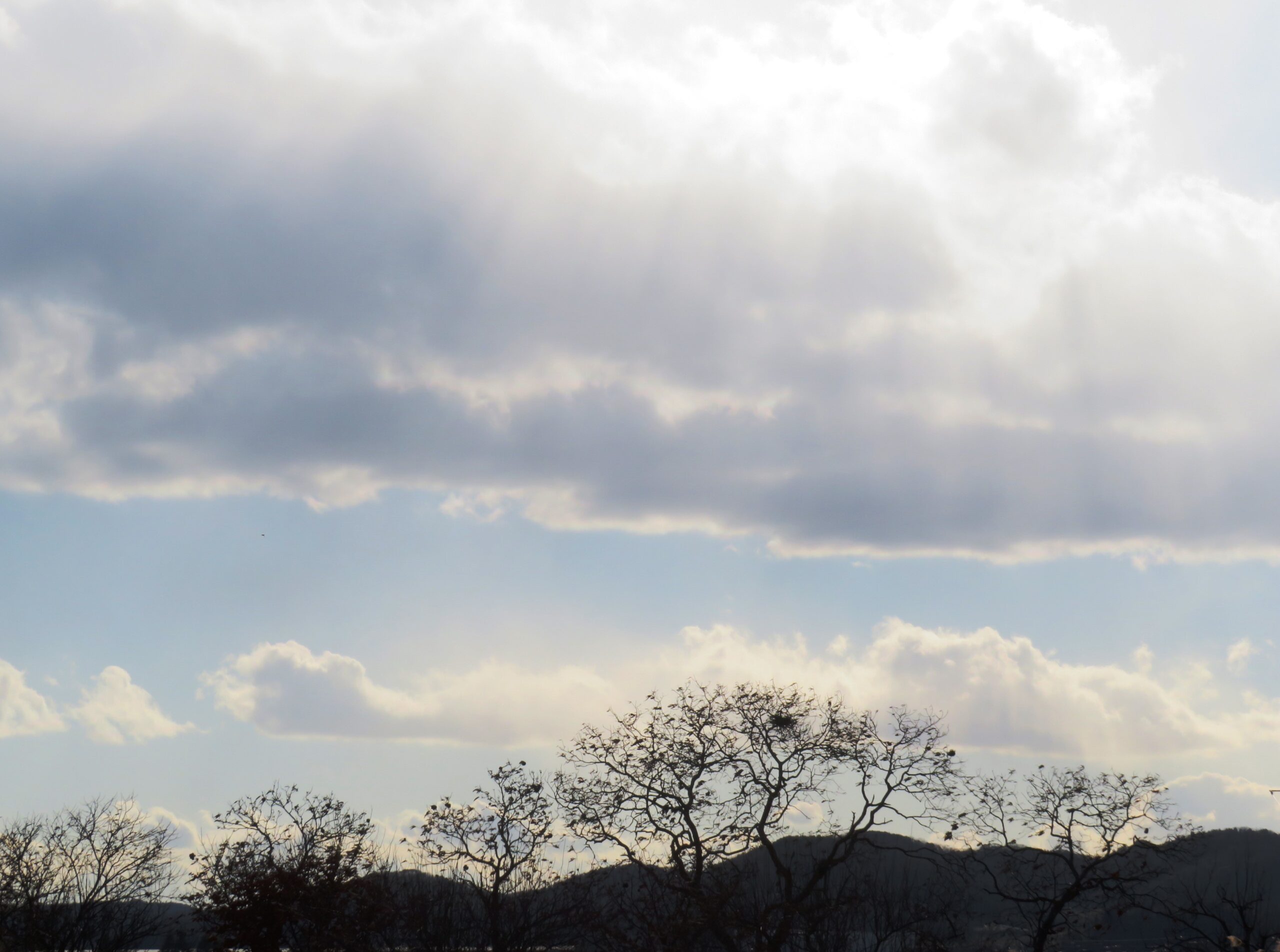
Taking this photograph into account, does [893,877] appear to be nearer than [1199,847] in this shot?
No

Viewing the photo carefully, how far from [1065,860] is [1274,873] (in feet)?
555

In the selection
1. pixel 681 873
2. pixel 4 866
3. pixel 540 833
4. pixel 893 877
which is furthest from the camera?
pixel 893 877

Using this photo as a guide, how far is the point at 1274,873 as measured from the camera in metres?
181

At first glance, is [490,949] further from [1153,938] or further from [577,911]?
[1153,938]

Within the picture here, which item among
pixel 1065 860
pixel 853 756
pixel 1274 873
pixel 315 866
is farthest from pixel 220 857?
pixel 1274 873

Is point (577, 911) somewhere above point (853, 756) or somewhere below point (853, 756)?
below

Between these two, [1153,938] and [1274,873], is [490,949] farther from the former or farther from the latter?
[1274,873]

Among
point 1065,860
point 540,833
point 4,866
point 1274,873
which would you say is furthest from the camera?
point 1274,873

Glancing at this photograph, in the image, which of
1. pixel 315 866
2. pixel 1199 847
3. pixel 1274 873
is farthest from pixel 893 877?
pixel 1274 873

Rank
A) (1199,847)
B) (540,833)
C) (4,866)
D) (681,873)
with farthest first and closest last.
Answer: (4,866)
(1199,847)
(540,833)
(681,873)

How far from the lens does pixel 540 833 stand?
40.8 m

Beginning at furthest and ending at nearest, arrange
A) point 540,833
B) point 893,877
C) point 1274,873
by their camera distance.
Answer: point 1274,873 < point 893,877 < point 540,833

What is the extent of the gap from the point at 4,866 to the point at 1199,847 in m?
57.1

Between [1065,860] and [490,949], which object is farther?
[1065,860]
